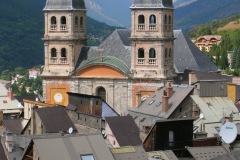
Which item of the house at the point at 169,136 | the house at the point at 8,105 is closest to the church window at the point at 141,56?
the house at the point at 8,105

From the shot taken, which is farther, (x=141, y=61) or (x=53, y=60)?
(x=53, y=60)

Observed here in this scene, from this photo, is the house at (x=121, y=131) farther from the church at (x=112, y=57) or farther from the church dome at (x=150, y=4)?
the church dome at (x=150, y=4)

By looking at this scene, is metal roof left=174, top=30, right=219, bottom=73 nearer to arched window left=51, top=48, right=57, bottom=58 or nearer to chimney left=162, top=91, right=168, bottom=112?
arched window left=51, top=48, right=57, bottom=58

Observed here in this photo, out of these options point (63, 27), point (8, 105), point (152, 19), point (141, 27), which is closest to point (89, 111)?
point (141, 27)

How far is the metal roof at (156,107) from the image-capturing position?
62438 mm

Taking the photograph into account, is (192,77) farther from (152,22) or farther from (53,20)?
(53,20)

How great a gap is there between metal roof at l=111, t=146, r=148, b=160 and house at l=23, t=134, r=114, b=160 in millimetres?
913

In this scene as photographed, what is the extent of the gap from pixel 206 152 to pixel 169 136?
4.11 metres

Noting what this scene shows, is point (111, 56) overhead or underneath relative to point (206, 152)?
overhead

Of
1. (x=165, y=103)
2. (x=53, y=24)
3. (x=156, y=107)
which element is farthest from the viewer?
(x=53, y=24)

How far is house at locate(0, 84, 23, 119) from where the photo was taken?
89.1m

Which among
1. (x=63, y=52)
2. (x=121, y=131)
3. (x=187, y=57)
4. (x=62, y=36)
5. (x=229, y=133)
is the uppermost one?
(x=62, y=36)

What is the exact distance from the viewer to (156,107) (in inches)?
2566

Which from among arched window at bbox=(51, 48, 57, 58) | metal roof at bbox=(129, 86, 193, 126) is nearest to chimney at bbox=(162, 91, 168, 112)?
metal roof at bbox=(129, 86, 193, 126)
